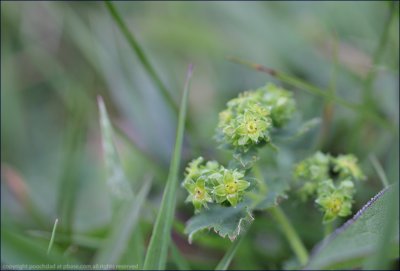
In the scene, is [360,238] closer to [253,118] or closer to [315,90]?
[253,118]

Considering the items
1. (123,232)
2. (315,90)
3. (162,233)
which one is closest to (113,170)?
(123,232)

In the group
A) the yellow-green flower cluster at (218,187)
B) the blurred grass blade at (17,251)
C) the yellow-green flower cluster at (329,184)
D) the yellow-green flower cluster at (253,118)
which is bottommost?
the blurred grass blade at (17,251)

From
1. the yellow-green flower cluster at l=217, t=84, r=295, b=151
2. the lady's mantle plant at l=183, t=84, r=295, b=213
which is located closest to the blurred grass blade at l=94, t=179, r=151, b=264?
the lady's mantle plant at l=183, t=84, r=295, b=213

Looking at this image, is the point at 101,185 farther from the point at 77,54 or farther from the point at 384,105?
the point at 384,105

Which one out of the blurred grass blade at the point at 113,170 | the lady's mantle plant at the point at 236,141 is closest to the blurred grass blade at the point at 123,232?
the blurred grass blade at the point at 113,170

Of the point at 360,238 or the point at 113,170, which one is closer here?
the point at 360,238

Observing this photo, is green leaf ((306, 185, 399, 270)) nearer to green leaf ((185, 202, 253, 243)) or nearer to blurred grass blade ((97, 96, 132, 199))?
green leaf ((185, 202, 253, 243))

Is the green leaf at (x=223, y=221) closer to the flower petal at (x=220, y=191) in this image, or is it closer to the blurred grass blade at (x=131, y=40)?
the flower petal at (x=220, y=191)
